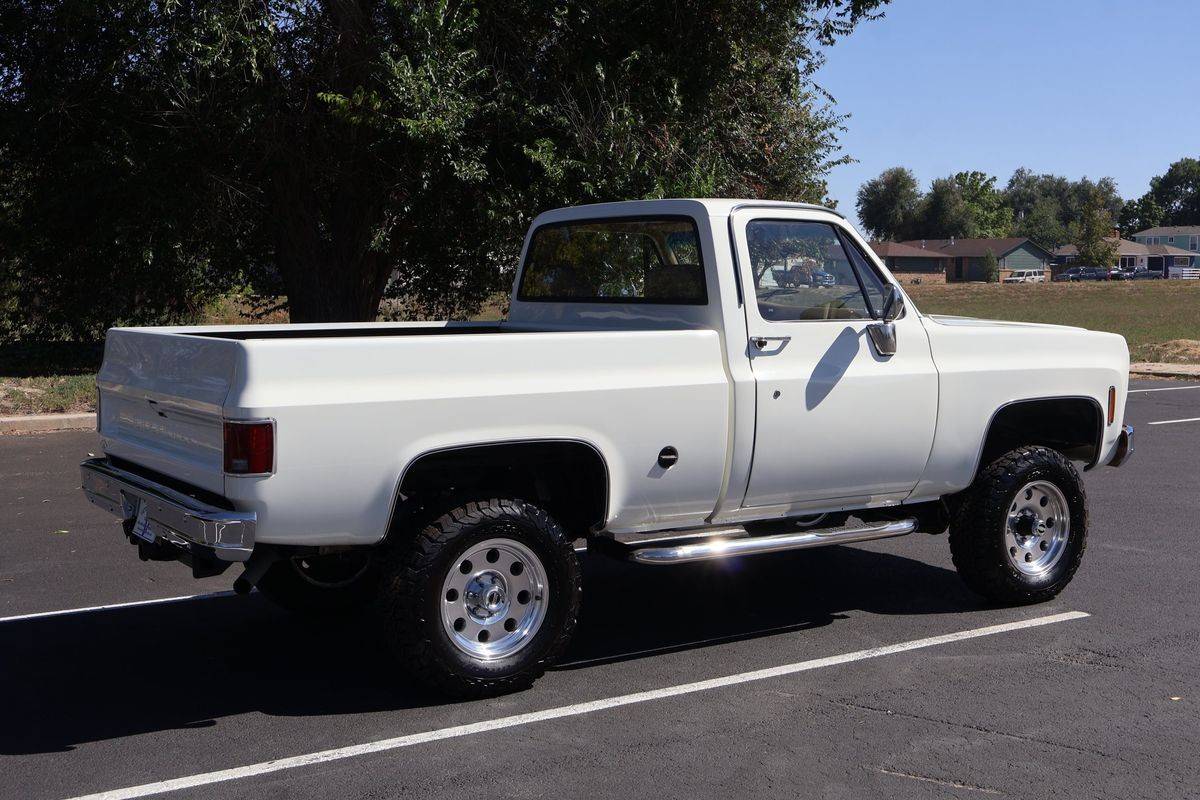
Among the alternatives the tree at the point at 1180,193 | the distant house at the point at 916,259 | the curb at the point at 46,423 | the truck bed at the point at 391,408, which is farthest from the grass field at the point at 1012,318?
the tree at the point at 1180,193

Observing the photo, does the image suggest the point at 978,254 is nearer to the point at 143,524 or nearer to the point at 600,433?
the point at 600,433

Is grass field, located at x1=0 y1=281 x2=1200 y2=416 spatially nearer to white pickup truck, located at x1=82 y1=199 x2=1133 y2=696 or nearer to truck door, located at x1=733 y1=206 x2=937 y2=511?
white pickup truck, located at x1=82 y1=199 x2=1133 y2=696

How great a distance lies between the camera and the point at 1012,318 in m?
52.2

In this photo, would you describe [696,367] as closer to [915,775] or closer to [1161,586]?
[915,775]

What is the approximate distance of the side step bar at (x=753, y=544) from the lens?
5676 mm

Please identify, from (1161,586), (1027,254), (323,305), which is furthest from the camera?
(1027,254)

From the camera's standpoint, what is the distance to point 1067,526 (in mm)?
6988

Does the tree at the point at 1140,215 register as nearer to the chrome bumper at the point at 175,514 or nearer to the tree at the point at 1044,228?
the tree at the point at 1044,228

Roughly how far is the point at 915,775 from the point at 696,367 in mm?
2054

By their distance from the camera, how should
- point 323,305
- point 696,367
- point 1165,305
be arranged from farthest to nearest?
1. point 1165,305
2. point 323,305
3. point 696,367

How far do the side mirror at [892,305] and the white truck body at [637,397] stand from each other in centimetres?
7

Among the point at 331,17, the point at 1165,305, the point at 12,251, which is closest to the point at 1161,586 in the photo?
the point at 331,17

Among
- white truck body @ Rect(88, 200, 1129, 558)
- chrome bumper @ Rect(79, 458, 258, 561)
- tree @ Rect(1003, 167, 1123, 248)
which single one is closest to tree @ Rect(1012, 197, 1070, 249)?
tree @ Rect(1003, 167, 1123, 248)

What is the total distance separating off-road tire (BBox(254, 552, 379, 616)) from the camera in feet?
21.2
